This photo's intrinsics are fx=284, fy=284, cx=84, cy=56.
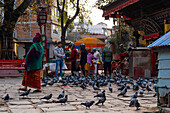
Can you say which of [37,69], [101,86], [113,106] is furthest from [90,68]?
[113,106]

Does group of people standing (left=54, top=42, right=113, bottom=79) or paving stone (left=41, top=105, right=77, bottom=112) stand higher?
group of people standing (left=54, top=42, right=113, bottom=79)

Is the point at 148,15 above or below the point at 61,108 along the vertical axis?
above

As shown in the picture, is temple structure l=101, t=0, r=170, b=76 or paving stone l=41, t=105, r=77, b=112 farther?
temple structure l=101, t=0, r=170, b=76

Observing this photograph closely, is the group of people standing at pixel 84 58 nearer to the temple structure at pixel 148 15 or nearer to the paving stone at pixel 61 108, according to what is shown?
the temple structure at pixel 148 15

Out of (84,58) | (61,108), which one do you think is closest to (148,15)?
(84,58)

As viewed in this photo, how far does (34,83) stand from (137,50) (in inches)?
282

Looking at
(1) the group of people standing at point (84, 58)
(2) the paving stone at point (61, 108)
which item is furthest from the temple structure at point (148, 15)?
(2) the paving stone at point (61, 108)

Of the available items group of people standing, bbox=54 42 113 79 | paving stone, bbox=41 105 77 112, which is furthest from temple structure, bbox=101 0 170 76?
paving stone, bbox=41 105 77 112

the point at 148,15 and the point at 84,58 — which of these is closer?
the point at 84,58

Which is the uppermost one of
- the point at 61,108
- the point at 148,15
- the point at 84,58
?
the point at 148,15

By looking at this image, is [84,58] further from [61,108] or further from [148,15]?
[61,108]

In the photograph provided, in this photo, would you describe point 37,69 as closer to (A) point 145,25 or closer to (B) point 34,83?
(B) point 34,83

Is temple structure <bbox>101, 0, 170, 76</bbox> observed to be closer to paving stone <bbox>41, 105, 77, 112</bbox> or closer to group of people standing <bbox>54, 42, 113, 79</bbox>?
group of people standing <bbox>54, 42, 113, 79</bbox>

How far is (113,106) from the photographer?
20.8ft
